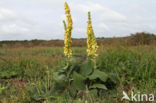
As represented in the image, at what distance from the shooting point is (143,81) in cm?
405

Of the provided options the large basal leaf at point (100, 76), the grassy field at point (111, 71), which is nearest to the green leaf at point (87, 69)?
the large basal leaf at point (100, 76)

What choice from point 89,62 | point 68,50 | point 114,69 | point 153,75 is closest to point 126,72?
point 114,69

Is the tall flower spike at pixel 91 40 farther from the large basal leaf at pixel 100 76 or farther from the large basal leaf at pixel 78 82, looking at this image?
the large basal leaf at pixel 78 82

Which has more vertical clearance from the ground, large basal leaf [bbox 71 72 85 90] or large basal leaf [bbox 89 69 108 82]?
large basal leaf [bbox 89 69 108 82]

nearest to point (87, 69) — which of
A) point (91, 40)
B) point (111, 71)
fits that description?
point (91, 40)

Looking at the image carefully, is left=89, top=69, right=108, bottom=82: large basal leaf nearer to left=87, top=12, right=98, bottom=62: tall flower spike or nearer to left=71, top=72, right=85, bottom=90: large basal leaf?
left=71, top=72, right=85, bottom=90: large basal leaf

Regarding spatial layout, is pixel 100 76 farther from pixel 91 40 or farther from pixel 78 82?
pixel 91 40

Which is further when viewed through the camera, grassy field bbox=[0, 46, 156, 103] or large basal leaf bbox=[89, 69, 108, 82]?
grassy field bbox=[0, 46, 156, 103]

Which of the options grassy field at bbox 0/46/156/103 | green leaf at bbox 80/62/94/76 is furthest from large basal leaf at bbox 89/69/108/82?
grassy field at bbox 0/46/156/103

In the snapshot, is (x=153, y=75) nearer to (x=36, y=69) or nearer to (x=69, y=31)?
(x=69, y=31)

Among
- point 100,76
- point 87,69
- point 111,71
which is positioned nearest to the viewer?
point 100,76

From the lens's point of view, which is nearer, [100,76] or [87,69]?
[100,76]

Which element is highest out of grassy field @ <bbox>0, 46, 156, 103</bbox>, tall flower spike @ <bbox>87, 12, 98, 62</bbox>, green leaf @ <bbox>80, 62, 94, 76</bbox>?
tall flower spike @ <bbox>87, 12, 98, 62</bbox>

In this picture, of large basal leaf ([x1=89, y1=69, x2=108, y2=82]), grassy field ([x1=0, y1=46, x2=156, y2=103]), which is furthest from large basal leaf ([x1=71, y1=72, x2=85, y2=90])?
grassy field ([x1=0, y1=46, x2=156, y2=103])
